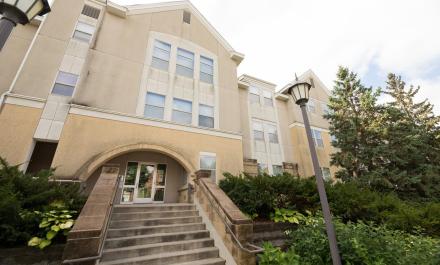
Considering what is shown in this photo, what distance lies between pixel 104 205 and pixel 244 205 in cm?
496

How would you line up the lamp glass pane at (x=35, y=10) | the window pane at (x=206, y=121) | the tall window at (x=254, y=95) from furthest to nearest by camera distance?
the tall window at (x=254, y=95) < the window pane at (x=206, y=121) < the lamp glass pane at (x=35, y=10)

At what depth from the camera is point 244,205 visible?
7.91 m

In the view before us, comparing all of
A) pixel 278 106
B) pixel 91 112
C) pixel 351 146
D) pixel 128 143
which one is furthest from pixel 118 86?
pixel 351 146

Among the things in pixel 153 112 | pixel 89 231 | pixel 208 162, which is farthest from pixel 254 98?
pixel 89 231

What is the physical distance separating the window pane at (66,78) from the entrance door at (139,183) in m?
5.48

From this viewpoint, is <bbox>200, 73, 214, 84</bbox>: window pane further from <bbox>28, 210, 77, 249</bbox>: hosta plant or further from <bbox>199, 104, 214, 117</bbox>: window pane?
<bbox>28, 210, 77, 249</bbox>: hosta plant

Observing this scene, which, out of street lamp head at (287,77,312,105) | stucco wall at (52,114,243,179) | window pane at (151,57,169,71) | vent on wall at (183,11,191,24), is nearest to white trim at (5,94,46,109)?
stucco wall at (52,114,243,179)

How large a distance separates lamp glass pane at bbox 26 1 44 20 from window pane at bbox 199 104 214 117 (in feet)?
33.7

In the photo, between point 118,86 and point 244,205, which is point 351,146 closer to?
point 244,205

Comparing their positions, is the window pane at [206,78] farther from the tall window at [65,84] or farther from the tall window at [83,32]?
the tall window at [65,84]

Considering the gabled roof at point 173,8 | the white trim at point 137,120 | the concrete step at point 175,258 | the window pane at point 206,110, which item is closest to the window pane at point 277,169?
the white trim at point 137,120

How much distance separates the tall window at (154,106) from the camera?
12052 millimetres

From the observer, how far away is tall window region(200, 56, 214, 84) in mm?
15122

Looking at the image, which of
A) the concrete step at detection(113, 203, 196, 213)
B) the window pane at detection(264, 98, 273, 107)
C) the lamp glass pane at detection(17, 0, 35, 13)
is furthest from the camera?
the window pane at detection(264, 98, 273, 107)
